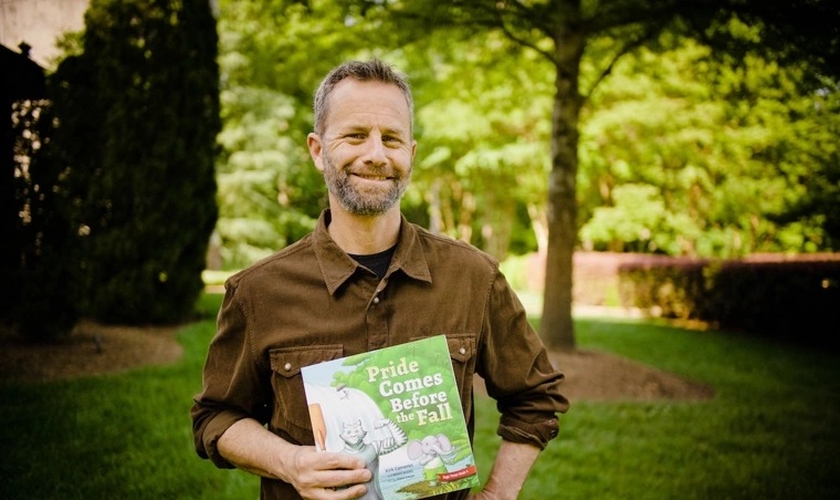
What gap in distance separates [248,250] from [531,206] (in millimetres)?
13189

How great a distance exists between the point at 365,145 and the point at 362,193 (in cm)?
17

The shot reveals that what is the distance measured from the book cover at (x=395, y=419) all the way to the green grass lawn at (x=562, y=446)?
2744 mm

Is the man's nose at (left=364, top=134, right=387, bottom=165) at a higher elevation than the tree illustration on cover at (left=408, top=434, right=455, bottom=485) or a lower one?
higher

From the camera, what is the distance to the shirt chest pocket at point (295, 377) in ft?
5.24

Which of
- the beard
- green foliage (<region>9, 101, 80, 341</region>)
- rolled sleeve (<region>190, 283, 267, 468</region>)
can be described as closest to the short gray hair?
the beard

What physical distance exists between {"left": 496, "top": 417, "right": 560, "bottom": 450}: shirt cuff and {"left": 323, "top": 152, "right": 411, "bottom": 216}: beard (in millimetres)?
892

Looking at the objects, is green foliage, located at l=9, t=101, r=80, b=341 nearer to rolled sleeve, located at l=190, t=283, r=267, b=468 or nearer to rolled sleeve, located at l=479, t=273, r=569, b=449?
rolled sleeve, located at l=190, t=283, r=267, b=468

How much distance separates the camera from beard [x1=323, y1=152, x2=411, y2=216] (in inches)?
66.4

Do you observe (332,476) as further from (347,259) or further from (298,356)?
(347,259)

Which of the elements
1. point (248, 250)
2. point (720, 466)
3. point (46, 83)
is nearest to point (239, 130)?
point (248, 250)

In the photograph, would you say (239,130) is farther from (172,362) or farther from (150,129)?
(172,362)

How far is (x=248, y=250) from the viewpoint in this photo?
21000 mm

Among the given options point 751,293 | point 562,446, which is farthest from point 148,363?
point 751,293

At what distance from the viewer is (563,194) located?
709 cm
